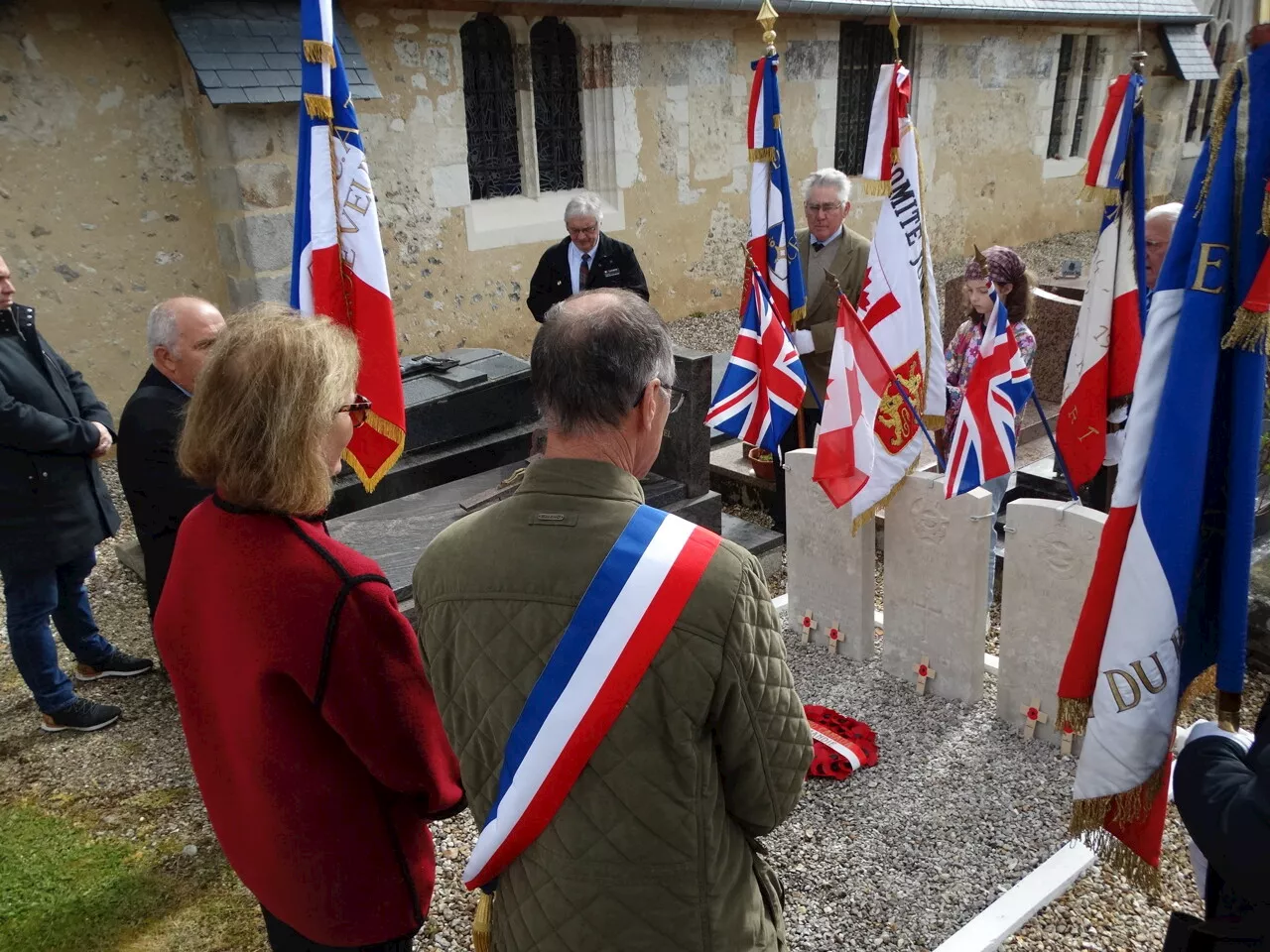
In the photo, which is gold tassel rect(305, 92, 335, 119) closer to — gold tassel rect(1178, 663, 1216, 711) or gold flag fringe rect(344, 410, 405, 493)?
gold flag fringe rect(344, 410, 405, 493)

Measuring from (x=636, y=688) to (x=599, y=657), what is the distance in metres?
0.08

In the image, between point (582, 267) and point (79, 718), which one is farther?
point (582, 267)

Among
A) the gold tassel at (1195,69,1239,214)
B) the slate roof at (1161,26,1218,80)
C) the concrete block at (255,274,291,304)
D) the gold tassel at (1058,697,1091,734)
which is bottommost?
the gold tassel at (1058,697,1091,734)

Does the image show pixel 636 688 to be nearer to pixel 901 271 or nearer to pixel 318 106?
pixel 318 106

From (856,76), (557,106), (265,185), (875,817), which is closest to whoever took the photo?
(875,817)

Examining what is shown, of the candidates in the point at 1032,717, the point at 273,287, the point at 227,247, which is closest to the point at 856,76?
the point at 273,287

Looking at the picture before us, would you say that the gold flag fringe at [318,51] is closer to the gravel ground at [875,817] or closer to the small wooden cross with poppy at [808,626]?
the gravel ground at [875,817]

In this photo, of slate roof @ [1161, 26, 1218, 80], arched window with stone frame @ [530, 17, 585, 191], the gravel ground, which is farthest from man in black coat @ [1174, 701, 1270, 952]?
slate roof @ [1161, 26, 1218, 80]

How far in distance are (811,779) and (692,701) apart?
2.15 meters

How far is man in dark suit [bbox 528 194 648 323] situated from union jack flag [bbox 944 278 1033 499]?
8.43ft

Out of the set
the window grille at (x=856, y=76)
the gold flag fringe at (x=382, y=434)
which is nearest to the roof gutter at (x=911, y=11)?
the window grille at (x=856, y=76)

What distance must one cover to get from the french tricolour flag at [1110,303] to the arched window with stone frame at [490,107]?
6306 millimetres

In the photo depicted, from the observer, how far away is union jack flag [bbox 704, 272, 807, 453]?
15.3ft

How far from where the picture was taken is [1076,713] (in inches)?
87.1
